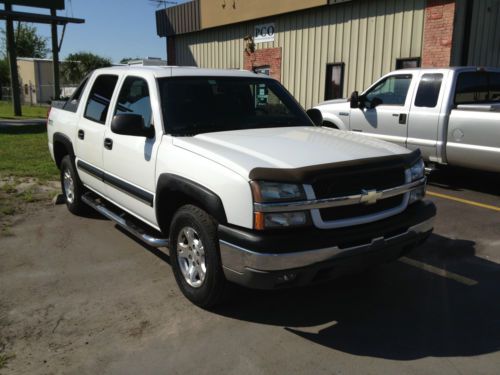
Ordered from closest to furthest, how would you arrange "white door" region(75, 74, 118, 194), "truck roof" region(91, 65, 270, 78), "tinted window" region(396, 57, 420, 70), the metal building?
"truck roof" region(91, 65, 270, 78)
"white door" region(75, 74, 118, 194)
the metal building
"tinted window" region(396, 57, 420, 70)

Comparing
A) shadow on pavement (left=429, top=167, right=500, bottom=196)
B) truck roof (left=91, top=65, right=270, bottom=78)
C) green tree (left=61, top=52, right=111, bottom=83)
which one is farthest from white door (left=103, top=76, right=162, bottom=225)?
green tree (left=61, top=52, right=111, bottom=83)

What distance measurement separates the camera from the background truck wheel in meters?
3.37

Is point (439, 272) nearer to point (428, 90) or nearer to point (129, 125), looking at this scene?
point (129, 125)

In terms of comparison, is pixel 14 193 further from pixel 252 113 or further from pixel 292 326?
pixel 292 326

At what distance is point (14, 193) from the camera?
7.41m

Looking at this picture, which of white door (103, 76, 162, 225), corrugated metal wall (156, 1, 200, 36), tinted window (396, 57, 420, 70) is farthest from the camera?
corrugated metal wall (156, 1, 200, 36)

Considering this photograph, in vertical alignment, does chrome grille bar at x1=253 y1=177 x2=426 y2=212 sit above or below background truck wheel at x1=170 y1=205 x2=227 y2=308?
above

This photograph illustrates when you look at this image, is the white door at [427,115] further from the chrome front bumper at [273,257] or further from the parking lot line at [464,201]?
the chrome front bumper at [273,257]

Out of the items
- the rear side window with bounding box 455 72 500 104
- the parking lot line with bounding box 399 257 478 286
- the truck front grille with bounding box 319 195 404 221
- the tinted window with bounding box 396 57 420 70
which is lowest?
the parking lot line with bounding box 399 257 478 286

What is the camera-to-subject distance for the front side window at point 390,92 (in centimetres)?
852

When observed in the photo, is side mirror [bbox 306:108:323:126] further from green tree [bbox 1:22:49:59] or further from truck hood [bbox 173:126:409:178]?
green tree [bbox 1:22:49:59]

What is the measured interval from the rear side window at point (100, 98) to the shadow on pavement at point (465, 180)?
5.50 meters

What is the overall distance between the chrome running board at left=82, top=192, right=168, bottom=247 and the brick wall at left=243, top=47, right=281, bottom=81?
11629 millimetres

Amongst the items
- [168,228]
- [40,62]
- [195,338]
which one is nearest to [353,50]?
[168,228]
